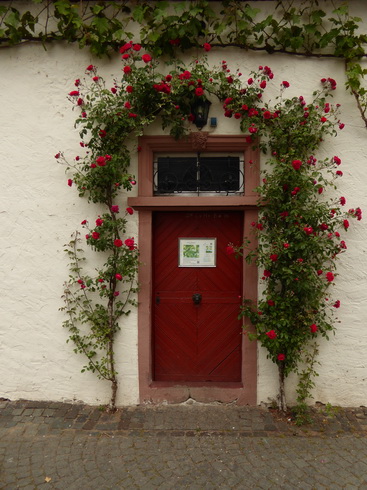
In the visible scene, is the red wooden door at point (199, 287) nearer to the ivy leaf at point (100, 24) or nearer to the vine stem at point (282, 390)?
the vine stem at point (282, 390)

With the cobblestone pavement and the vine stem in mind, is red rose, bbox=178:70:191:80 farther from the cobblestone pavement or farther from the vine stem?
the cobblestone pavement

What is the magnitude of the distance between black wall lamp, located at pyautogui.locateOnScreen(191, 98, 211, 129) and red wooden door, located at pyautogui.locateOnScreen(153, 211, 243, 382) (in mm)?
1019

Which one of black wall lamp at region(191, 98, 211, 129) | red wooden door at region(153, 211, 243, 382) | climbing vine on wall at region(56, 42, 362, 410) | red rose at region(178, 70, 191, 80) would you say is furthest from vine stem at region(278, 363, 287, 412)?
red rose at region(178, 70, 191, 80)

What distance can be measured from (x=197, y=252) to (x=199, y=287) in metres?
0.42

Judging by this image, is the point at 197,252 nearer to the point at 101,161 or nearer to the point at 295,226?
the point at 295,226

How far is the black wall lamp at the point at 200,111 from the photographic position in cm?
391

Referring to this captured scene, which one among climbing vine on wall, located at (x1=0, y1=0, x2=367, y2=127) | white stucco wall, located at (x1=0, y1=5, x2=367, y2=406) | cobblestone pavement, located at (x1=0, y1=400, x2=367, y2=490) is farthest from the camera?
white stucco wall, located at (x1=0, y1=5, x2=367, y2=406)

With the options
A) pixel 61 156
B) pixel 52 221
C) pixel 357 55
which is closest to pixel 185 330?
pixel 52 221

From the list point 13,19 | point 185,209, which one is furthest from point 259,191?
point 13,19

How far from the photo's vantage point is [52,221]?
4086mm

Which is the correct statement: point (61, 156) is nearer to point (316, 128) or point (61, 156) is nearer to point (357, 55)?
point (316, 128)

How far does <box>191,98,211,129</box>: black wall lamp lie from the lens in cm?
391

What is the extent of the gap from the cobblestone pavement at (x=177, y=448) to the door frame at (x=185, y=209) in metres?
0.15

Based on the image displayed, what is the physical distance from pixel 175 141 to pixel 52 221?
165cm
